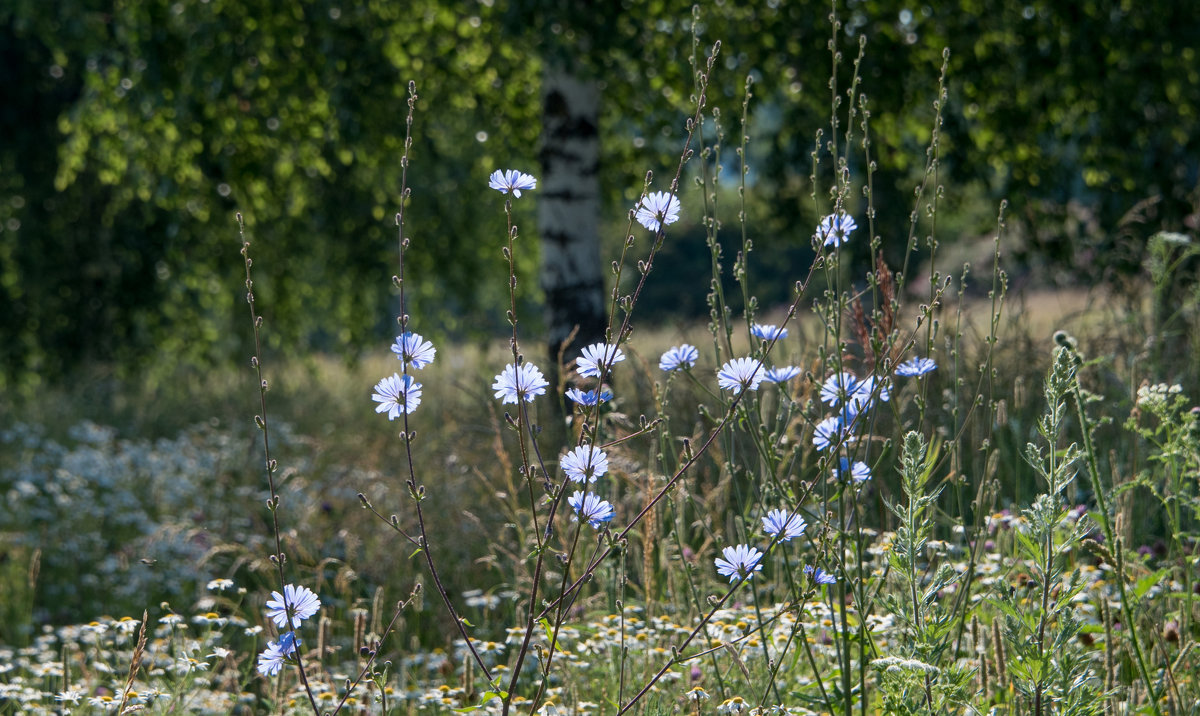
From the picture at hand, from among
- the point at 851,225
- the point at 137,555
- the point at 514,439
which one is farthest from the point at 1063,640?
the point at 137,555

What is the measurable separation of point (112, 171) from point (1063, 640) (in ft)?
19.0

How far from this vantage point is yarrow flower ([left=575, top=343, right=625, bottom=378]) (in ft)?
4.87

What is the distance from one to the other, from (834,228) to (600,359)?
0.41m

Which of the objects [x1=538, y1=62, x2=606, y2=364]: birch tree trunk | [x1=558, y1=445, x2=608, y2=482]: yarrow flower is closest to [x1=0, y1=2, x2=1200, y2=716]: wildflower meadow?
[x1=558, y1=445, x2=608, y2=482]: yarrow flower

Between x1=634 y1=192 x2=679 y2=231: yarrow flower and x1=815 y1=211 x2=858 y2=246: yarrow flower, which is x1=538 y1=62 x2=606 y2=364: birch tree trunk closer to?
x1=815 y1=211 x2=858 y2=246: yarrow flower

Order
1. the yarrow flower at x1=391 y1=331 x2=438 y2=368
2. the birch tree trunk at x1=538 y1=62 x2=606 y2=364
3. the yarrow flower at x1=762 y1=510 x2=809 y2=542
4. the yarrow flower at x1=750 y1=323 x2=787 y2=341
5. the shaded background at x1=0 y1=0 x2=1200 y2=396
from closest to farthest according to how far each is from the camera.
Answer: the yarrow flower at x1=391 y1=331 x2=438 y2=368, the yarrow flower at x1=762 y1=510 x2=809 y2=542, the yarrow flower at x1=750 y1=323 x2=787 y2=341, the shaded background at x1=0 y1=0 x2=1200 y2=396, the birch tree trunk at x1=538 y1=62 x2=606 y2=364

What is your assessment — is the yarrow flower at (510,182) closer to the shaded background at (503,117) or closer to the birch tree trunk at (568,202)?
the shaded background at (503,117)

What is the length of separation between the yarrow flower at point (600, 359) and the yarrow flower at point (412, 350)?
21cm

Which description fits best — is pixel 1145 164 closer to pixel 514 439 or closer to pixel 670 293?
pixel 514 439

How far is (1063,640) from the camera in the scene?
1533 millimetres

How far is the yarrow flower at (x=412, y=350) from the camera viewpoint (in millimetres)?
1470

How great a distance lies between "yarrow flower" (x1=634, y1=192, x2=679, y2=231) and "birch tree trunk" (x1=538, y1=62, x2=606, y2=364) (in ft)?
11.6

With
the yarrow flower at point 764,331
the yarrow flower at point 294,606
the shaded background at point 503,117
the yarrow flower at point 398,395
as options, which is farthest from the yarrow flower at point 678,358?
the shaded background at point 503,117

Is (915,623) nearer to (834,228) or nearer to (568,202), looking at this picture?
(834,228)
